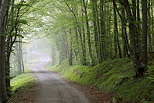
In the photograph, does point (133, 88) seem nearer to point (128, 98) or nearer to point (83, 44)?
point (128, 98)

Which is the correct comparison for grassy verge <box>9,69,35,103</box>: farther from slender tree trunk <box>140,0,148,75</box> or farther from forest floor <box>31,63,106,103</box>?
slender tree trunk <box>140,0,148,75</box>

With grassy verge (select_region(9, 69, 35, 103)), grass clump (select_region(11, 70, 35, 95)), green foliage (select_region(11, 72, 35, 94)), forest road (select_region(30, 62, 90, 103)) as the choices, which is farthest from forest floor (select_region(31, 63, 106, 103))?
green foliage (select_region(11, 72, 35, 94))

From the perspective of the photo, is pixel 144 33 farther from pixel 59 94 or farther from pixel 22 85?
pixel 22 85

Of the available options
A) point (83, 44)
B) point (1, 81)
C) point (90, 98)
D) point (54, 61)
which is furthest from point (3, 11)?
point (54, 61)

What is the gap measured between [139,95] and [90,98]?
10.1ft

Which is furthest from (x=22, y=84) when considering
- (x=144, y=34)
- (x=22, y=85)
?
(x=144, y=34)

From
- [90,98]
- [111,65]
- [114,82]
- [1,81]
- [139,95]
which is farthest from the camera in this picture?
[111,65]

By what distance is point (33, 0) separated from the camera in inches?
553

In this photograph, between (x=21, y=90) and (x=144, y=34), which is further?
(x=21, y=90)

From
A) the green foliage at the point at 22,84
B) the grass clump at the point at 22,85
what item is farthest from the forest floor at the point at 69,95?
the green foliage at the point at 22,84

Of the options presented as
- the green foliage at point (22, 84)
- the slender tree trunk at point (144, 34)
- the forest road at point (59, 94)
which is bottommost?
the green foliage at point (22, 84)

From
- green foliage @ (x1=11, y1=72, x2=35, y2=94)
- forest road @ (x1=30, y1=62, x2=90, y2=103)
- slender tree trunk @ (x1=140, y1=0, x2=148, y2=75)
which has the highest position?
slender tree trunk @ (x1=140, y1=0, x2=148, y2=75)

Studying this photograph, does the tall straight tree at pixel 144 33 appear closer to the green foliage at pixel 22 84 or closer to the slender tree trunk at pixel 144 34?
the slender tree trunk at pixel 144 34

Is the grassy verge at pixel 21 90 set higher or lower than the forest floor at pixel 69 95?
lower
